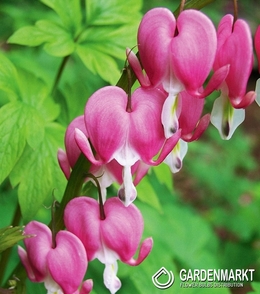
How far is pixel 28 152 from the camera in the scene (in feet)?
5.16

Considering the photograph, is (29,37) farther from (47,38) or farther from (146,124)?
(146,124)

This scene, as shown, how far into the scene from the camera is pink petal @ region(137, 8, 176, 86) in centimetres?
106

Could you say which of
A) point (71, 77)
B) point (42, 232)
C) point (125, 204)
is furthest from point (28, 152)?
point (71, 77)

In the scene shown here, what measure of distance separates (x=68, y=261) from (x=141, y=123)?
33 centimetres

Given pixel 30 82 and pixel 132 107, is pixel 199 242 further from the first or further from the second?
pixel 132 107

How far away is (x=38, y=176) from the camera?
4.99ft

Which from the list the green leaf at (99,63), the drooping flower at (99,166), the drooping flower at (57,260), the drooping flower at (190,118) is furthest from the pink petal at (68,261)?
the green leaf at (99,63)

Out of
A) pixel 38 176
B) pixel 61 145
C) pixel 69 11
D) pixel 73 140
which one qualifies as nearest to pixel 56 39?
pixel 69 11

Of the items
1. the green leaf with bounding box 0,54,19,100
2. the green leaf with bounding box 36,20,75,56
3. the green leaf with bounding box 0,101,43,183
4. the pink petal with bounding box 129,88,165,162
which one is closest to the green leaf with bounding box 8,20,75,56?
the green leaf with bounding box 36,20,75,56

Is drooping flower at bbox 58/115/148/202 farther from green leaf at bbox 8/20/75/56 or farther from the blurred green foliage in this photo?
green leaf at bbox 8/20/75/56

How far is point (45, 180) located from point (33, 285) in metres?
0.45

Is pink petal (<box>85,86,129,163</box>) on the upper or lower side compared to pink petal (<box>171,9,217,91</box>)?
lower

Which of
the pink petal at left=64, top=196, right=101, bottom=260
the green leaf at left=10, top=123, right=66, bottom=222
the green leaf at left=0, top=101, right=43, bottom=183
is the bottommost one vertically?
the green leaf at left=10, top=123, right=66, bottom=222

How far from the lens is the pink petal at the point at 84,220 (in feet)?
3.90
